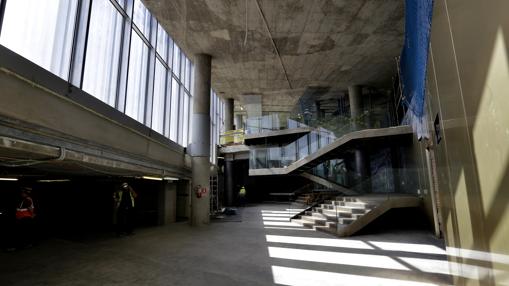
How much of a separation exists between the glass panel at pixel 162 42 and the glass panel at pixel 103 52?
3164mm

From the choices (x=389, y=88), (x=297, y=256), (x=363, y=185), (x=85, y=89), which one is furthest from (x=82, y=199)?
(x=389, y=88)

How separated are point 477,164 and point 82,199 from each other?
15106 mm

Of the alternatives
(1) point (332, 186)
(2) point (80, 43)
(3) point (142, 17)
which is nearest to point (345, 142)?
(1) point (332, 186)

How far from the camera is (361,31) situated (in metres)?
12.0

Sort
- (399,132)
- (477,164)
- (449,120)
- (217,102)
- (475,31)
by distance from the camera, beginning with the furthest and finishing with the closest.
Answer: (217,102), (399,132), (449,120), (477,164), (475,31)

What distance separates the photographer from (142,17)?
35.4ft

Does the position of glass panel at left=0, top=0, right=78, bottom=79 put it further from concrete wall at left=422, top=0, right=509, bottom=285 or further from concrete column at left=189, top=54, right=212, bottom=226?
concrete column at left=189, top=54, right=212, bottom=226

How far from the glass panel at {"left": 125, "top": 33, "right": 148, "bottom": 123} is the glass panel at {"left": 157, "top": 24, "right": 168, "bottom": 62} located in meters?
1.42

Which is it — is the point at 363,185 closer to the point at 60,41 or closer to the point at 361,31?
the point at 361,31

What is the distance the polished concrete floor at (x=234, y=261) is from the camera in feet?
16.3

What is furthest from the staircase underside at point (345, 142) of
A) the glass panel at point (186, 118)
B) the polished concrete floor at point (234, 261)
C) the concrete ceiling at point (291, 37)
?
the glass panel at point (186, 118)

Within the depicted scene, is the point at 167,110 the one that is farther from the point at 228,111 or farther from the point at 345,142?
the point at 345,142

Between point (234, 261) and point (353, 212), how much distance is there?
5.81 metres

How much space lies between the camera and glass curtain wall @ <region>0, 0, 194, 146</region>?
543 cm
